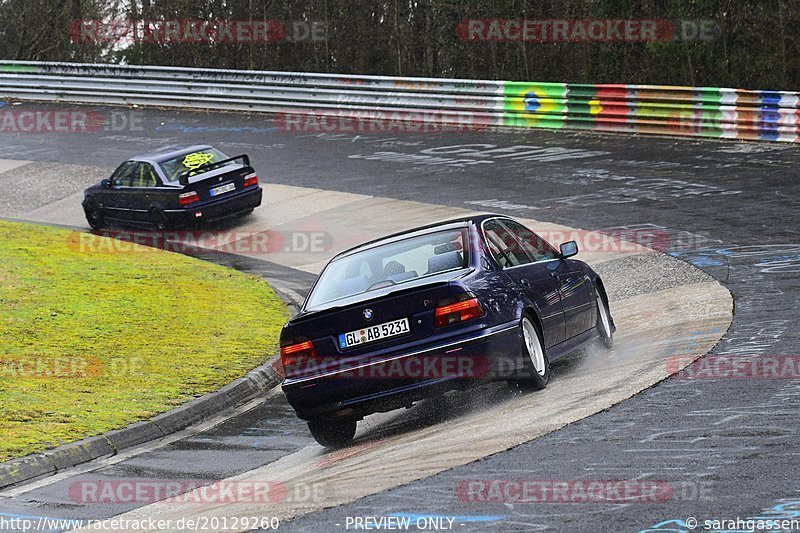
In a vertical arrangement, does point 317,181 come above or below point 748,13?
below

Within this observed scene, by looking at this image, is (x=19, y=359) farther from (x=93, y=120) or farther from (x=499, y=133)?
(x=93, y=120)

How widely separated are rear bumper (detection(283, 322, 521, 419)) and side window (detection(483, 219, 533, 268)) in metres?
0.97

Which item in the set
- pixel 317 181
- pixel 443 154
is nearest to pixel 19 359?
pixel 317 181

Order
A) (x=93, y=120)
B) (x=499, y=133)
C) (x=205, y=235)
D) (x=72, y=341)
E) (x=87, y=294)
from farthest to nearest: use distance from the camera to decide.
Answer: (x=93, y=120) < (x=499, y=133) < (x=205, y=235) < (x=87, y=294) < (x=72, y=341)

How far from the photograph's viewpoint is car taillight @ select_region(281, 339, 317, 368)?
9.11m

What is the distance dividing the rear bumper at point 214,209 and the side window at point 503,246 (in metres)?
11.6

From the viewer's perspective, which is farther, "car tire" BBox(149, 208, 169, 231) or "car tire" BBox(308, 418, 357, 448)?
"car tire" BBox(149, 208, 169, 231)

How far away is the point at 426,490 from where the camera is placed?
719cm

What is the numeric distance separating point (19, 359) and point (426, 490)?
6.84 m

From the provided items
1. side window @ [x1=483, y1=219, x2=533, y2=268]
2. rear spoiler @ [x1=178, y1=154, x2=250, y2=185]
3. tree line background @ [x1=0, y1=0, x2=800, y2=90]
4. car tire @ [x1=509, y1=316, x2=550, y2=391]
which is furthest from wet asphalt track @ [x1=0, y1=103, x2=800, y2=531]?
tree line background @ [x1=0, y1=0, x2=800, y2=90]

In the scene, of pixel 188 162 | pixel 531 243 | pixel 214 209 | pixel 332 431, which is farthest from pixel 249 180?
pixel 332 431

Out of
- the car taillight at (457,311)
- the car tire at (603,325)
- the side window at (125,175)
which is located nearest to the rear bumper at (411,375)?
the car taillight at (457,311)

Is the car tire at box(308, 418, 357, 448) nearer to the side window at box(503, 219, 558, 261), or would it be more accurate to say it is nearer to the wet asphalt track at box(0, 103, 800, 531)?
the wet asphalt track at box(0, 103, 800, 531)

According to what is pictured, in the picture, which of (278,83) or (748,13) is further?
(278,83)
